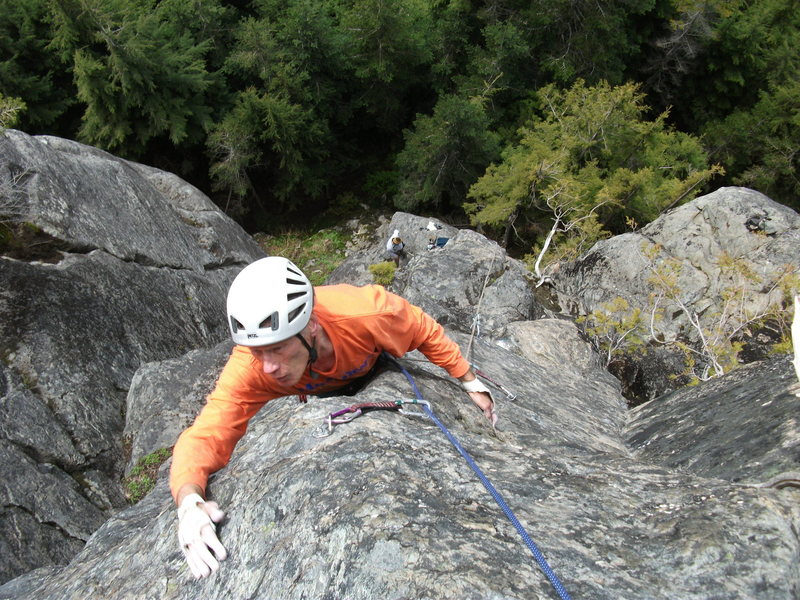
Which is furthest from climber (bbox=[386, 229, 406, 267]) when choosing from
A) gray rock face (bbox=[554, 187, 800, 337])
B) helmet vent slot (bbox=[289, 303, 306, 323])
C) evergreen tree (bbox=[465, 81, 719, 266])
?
helmet vent slot (bbox=[289, 303, 306, 323])

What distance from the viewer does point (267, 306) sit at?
251cm

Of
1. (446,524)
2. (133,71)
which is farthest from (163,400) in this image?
(133,71)


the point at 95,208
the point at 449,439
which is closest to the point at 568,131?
the point at 95,208

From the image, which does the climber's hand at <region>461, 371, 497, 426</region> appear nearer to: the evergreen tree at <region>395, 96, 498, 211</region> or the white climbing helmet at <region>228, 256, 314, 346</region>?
the white climbing helmet at <region>228, 256, 314, 346</region>

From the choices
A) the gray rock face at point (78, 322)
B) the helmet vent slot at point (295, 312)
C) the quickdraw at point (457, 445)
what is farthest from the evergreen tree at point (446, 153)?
the helmet vent slot at point (295, 312)

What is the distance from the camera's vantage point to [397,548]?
184 centimetres

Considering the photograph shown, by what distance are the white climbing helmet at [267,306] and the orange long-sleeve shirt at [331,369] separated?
0.19m

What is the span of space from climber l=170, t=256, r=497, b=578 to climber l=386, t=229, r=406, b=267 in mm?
13499

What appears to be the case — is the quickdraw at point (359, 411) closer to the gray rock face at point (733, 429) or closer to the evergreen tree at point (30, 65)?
the gray rock face at point (733, 429)

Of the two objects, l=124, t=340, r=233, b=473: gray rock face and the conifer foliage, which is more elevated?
the conifer foliage

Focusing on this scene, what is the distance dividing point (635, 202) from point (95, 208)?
17.4m

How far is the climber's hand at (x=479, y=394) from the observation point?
3359 millimetres

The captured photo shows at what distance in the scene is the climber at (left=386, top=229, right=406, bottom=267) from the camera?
1642 centimetres

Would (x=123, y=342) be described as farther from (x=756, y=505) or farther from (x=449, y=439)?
(x=756, y=505)
